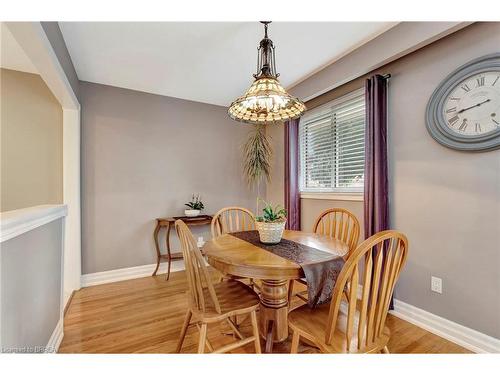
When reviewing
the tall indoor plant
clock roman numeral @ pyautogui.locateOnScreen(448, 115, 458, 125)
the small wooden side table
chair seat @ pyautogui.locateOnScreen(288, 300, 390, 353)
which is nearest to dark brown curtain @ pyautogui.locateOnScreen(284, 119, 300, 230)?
the tall indoor plant

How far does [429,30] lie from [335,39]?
69cm

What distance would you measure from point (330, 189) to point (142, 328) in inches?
92.9

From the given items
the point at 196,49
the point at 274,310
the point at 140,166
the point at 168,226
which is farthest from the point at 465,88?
the point at 140,166

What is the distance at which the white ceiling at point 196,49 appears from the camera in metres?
1.90

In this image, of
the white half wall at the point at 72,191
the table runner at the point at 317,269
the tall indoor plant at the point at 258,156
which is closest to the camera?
the table runner at the point at 317,269

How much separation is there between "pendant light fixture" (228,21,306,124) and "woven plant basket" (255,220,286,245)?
0.86 metres

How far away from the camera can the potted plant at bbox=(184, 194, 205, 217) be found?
315 cm

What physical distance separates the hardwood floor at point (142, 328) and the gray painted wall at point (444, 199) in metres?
0.33

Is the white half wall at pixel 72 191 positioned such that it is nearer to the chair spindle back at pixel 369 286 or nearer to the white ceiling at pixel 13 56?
the white ceiling at pixel 13 56

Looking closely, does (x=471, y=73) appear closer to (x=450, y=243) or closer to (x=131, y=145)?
(x=450, y=243)

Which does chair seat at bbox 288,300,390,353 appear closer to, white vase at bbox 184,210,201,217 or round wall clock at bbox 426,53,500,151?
round wall clock at bbox 426,53,500,151

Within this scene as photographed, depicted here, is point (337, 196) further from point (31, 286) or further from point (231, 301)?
point (31, 286)

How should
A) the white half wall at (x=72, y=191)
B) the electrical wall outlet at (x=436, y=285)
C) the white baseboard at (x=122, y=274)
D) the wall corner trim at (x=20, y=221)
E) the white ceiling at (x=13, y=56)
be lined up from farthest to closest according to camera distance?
the white baseboard at (x=122, y=274), the white half wall at (x=72, y=191), the white ceiling at (x=13, y=56), the electrical wall outlet at (x=436, y=285), the wall corner trim at (x=20, y=221)

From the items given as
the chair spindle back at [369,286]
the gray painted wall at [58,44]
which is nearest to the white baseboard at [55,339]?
the chair spindle back at [369,286]
